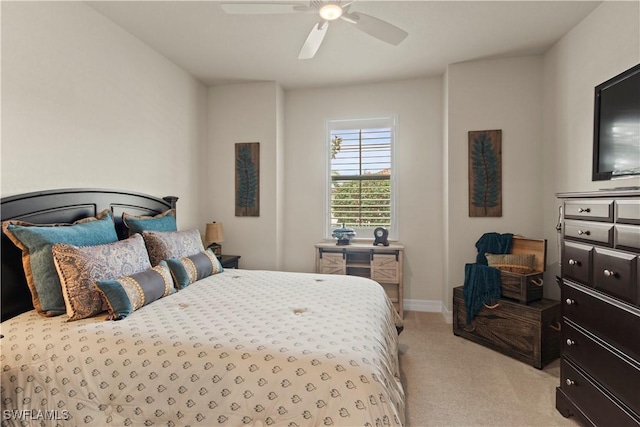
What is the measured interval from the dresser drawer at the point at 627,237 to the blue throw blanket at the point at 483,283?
1.38 m

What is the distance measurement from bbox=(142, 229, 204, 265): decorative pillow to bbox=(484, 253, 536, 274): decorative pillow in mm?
2719

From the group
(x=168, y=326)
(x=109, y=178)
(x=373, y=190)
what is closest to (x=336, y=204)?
(x=373, y=190)

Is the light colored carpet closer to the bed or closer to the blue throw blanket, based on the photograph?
the blue throw blanket

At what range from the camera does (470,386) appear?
224 centimetres

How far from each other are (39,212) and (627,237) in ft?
10.3

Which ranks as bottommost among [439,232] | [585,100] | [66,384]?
[66,384]

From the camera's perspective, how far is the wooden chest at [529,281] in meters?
2.68

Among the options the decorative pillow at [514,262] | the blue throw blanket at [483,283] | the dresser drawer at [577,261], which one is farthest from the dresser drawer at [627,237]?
the decorative pillow at [514,262]

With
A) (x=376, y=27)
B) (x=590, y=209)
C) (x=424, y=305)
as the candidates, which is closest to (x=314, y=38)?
(x=376, y=27)

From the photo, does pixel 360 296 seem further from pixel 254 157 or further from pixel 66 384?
pixel 254 157

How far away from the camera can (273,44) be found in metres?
2.97

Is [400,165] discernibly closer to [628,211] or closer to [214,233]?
[214,233]

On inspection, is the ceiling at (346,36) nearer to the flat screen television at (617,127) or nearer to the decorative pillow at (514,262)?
the flat screen television at (617,127)

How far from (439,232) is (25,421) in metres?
3.69
